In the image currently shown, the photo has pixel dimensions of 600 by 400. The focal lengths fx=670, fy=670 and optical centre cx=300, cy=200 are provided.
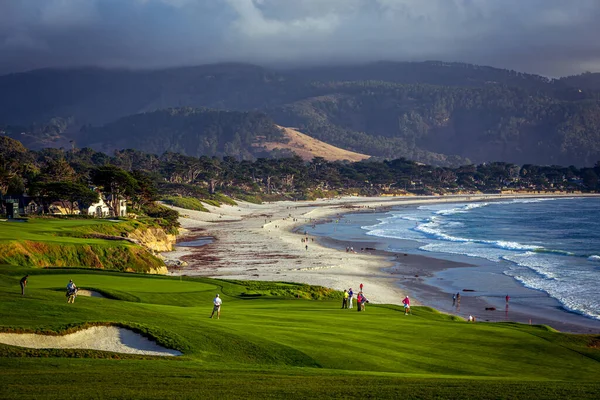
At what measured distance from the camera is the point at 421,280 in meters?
58.6

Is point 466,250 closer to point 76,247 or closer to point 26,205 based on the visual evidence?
point 76,247

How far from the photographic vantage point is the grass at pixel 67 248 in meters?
45.0

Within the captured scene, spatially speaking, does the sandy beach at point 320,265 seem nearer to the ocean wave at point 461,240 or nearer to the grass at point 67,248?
the grass at point 67,248

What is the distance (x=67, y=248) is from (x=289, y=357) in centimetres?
3222

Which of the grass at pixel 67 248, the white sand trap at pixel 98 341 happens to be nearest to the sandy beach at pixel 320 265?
the grass at pixel 67 248

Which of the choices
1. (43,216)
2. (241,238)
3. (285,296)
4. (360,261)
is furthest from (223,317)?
(241,238)

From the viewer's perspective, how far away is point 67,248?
160 ft

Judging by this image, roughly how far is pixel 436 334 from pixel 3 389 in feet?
56.8

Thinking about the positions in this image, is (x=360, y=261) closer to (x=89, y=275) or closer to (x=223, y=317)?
(x=89, y=275)

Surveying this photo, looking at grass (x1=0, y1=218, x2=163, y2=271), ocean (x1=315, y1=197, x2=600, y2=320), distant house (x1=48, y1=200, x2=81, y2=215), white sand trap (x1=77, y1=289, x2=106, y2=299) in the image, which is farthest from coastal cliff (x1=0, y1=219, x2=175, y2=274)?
ocean (x1=315, y1=197, x2=600, y2=320)

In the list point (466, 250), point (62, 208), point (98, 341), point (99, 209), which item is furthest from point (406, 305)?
point (62, 208)

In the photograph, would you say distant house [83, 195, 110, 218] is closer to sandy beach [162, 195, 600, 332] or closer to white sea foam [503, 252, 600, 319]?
sandy beach [162, 195, 600, 332]

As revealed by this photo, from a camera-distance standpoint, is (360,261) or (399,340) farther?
(360,261)

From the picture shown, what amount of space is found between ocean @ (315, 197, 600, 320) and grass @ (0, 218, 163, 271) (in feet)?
92.5
